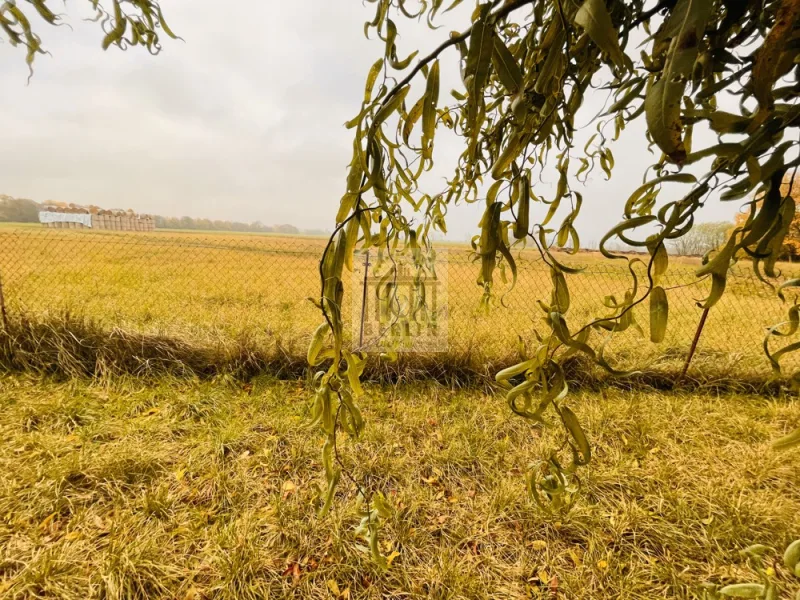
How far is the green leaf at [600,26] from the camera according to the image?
0.82ft

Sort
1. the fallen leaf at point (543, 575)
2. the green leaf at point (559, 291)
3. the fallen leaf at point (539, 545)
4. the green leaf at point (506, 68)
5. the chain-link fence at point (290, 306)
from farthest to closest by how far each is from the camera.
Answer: the chain-link fence at point (290, 306), the fallen leaf at point (539, 545), the fallen leaf at point (543, 575), the green leaf at point (559, 291), the green leaf at point (506, 68)

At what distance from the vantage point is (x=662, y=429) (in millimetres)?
2152

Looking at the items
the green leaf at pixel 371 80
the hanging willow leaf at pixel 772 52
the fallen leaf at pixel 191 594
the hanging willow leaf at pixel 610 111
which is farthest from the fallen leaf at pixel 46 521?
the hanging willow leaf at pixel 772 52

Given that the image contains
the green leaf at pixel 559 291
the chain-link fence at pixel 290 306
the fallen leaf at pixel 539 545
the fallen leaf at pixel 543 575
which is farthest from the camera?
the chain-link fence at pixel 290 306

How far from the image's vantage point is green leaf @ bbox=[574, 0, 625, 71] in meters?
0.25

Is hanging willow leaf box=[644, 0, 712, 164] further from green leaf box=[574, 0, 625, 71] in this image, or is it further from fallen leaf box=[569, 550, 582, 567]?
fallen leaf box=[569, 550, 582, 567]

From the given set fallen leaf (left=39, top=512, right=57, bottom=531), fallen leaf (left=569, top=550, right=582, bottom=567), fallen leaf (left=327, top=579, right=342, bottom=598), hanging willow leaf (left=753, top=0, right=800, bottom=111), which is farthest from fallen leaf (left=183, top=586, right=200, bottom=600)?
hanging willow leaf (left=753, top=0, right=800, bottom=111)

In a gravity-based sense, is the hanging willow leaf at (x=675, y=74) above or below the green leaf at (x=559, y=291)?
above

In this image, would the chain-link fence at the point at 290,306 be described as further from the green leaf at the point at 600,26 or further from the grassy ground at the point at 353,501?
the green leaf at the point at 600,26

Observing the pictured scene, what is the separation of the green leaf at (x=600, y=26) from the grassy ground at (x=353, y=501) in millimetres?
1540

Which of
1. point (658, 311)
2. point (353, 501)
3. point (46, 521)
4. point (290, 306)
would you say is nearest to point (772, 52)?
point (658, 311)

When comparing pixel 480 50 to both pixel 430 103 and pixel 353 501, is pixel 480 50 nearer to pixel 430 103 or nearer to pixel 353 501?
pixel 430 103

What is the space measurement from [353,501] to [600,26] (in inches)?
68.9

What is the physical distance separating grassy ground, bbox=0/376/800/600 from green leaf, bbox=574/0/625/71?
1.54 meters
